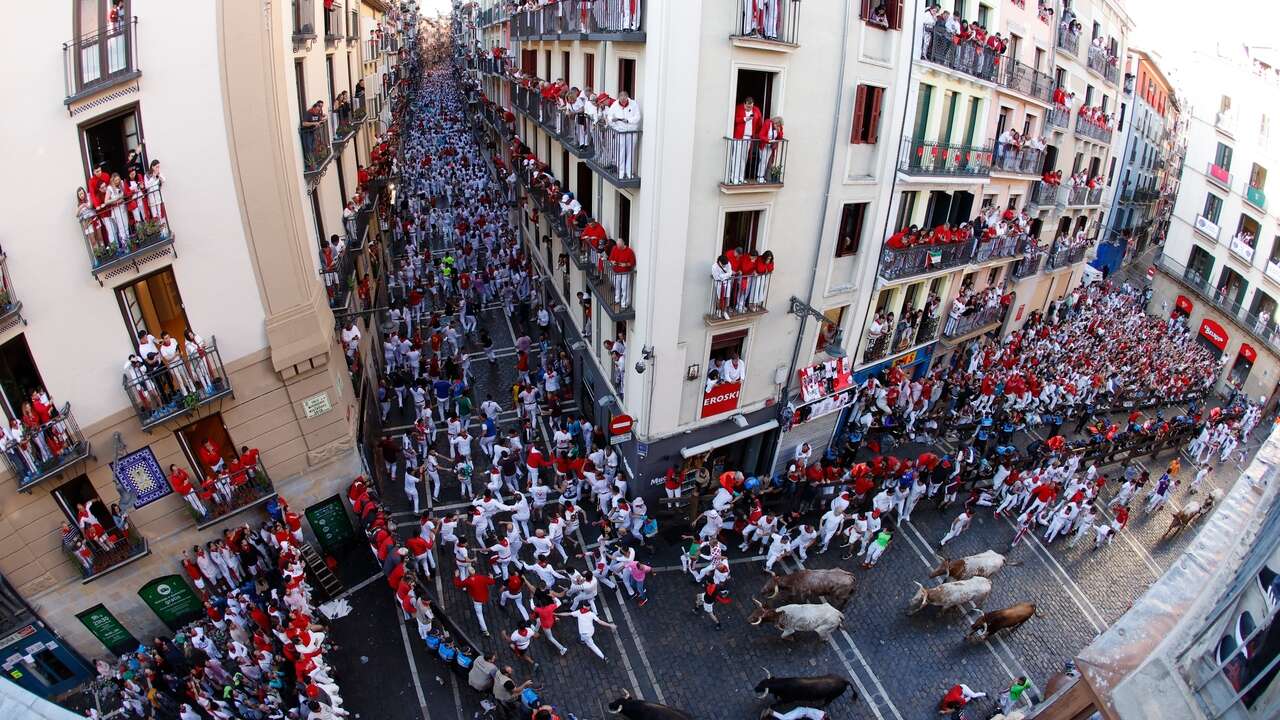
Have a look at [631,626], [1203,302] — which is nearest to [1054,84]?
[1203,302]

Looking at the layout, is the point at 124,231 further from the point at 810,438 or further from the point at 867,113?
the point at 810,438

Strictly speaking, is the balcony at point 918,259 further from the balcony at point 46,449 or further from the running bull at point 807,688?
the balcony at point 46,449

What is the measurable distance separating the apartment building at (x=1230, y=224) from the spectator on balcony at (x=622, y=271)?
32.3m

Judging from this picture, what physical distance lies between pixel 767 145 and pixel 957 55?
7857 millimetres

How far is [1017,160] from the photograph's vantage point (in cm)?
2298

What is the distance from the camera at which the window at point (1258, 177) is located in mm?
31984

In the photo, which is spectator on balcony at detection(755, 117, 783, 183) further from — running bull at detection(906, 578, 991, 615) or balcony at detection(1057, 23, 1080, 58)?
balcony at detection(1057, 23, 1080, 58)

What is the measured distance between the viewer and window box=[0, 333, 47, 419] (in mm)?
11523

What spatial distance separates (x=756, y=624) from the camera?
15688 millimetres

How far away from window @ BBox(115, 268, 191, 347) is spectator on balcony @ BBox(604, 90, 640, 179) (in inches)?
385

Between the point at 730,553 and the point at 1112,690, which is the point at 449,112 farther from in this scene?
the point at 1112,690

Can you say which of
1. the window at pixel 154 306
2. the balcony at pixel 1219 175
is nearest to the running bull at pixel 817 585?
→ the window at pixel 154 306

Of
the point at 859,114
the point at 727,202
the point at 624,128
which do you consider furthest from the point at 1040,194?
the point at 624,128

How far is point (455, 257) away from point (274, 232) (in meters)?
19.9
